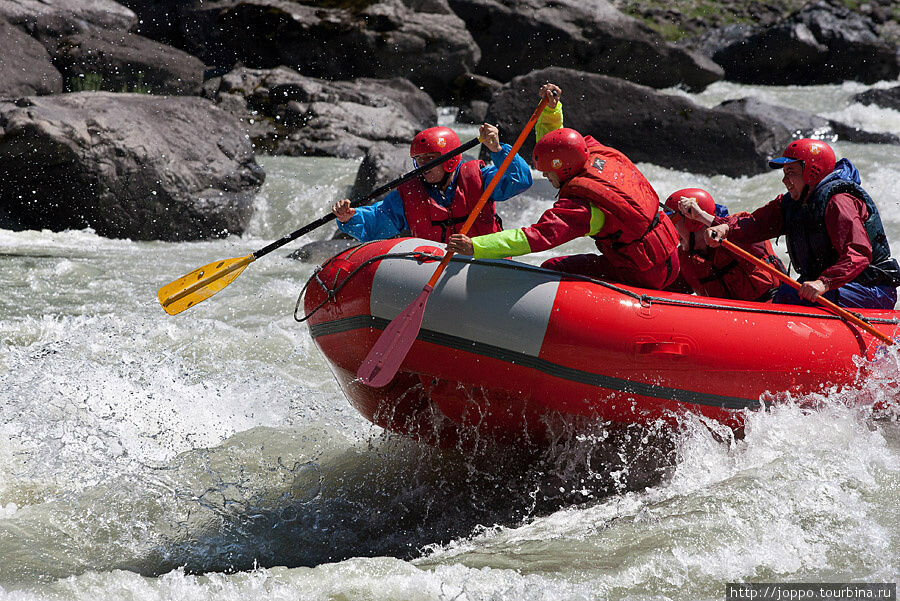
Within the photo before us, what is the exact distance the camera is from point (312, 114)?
11.8 m

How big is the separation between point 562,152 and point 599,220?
339 millimetres

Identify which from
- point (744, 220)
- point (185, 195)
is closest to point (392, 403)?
point (744, 220)

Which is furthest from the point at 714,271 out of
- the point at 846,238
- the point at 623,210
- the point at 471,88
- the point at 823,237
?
the point at 471,88

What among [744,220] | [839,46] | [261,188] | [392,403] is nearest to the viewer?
[392,403]

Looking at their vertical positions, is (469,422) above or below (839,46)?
above

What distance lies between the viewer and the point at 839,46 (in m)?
17.0

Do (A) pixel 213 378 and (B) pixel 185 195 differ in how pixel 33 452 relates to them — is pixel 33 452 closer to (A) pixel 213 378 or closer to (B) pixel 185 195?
(A) pixel 213 378

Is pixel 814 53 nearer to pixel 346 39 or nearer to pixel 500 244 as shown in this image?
pixel 346 39

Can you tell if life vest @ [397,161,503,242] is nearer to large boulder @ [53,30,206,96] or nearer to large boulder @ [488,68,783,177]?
large boulder @ [488,68,783,177]

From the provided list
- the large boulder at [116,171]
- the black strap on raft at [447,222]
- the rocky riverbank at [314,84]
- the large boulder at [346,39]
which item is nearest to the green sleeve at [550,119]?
the black strap on raft at [447,222]

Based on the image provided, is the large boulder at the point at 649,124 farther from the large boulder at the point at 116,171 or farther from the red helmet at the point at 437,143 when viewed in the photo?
the red helmet at the point at 437,143

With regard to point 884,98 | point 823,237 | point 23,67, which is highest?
point 823,237

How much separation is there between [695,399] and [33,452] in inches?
125

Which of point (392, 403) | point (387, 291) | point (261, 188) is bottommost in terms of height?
point (261, 188)
